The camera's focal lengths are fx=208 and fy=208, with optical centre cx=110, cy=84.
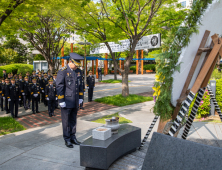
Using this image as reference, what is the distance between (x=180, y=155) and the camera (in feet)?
7.46

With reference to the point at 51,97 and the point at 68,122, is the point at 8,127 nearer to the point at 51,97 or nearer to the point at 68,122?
the point at 51,97

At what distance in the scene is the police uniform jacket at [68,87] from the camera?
505 centimetres

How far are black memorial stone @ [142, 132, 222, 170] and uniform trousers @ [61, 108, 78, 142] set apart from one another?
9.78 feet

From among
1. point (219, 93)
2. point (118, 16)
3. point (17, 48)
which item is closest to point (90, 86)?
point (118, 16)

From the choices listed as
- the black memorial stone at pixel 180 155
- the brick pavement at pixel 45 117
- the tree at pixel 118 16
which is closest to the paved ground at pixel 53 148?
the brick pavement at pixel 45 117

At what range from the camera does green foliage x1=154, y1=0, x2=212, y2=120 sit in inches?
115

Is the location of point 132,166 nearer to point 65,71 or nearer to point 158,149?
point 158,149

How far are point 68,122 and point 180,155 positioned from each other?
344cm

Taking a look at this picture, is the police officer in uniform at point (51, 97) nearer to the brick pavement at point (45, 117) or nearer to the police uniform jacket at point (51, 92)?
the police uniform jacket at point (51, 92)

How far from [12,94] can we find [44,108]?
2.29 m

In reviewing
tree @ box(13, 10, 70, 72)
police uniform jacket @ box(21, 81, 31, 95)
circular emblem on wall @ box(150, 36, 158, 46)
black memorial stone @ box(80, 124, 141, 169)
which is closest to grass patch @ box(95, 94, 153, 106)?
circular emblem on wall @ box(150, 36, 158, 46)

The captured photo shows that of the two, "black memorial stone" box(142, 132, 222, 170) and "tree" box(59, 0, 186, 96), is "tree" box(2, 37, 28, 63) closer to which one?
"tree" box(59, 0, 186, 96)

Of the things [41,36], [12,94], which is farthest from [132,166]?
[41,36]

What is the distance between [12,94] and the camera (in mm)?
8742
